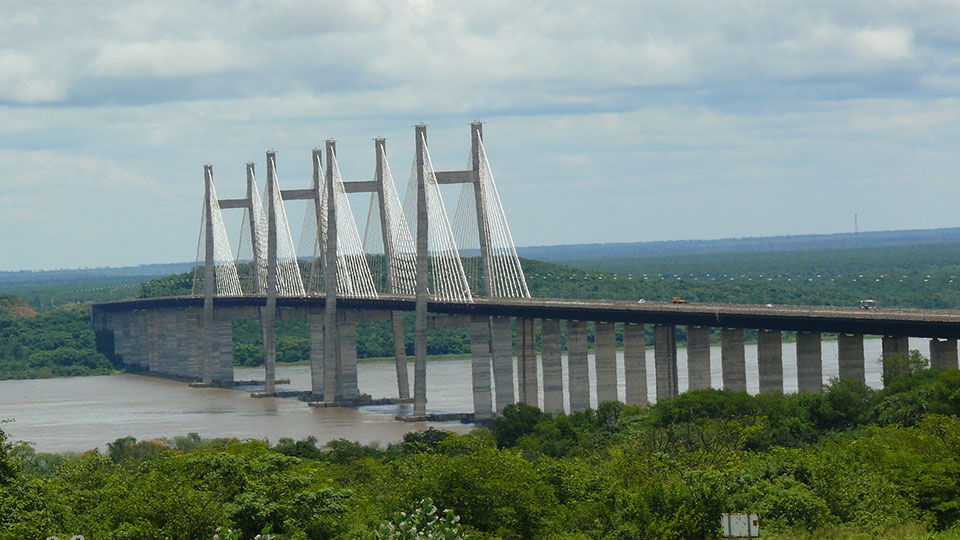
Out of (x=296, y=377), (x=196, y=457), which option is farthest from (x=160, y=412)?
(x=196, y=457)

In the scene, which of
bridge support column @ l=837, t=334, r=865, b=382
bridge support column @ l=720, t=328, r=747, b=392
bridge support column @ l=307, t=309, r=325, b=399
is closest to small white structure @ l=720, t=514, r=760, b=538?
bridge support column @ l=837, t=334, r=865, b=382

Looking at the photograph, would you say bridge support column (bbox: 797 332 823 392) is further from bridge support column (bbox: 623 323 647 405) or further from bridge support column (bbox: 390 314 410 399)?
bridge support column (bbox: 390 314 410 399)

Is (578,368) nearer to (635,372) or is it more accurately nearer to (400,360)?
(635,372)

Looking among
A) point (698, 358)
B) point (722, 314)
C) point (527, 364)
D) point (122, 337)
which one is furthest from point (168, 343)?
point (722, 314)

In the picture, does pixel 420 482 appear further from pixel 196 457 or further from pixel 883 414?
pixel 883 414

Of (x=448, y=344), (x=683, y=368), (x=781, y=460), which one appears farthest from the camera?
(x=448, y=344)

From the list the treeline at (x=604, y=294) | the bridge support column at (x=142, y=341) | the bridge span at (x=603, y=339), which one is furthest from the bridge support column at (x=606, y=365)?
the bridge support column at (x=142, y=341)
